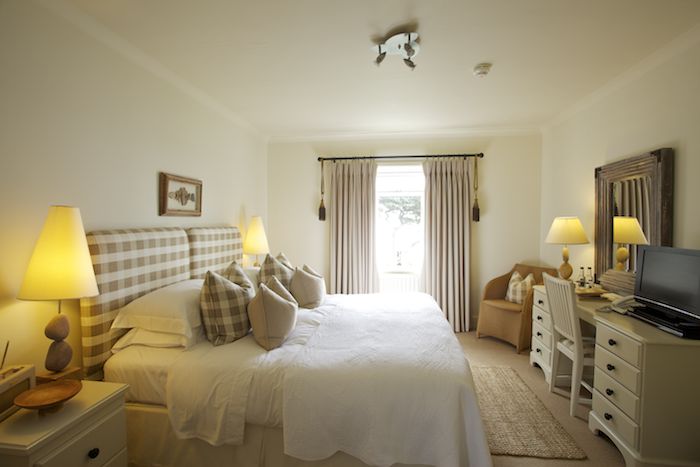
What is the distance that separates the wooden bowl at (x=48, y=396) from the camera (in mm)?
1257

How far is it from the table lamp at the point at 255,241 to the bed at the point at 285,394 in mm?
1509

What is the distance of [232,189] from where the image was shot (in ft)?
12.0

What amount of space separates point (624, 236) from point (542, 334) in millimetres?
1092

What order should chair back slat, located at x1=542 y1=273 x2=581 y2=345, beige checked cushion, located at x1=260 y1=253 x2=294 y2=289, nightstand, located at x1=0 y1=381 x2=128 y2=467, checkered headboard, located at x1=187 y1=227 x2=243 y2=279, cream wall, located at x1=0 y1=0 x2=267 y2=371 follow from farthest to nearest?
1. beige checked cushion, located at x1=260 y1=253 x2=294 y2=289
2. checkered headboard, located at x1=187 y1=227 x2=243 y2=279
3. chair back slat, located at x1=542 y1=273 x2=581 y2=345
4. cream wall, located at x1=0 y1=0 x2=267 y2=371
5. nightstand, located at x1=0 y1=381 x2=128 y2=467

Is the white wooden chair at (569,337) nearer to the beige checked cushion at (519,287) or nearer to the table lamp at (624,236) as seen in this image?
the table lamp at (624,236)

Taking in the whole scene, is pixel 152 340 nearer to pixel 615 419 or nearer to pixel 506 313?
pixel 615 419

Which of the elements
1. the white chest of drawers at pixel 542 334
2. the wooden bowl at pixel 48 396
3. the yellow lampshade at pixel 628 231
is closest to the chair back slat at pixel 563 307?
the white chest of drawers at pixel 542 334

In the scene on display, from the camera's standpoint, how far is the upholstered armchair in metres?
3.48

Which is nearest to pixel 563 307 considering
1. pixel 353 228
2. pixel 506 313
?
pixel 506 313

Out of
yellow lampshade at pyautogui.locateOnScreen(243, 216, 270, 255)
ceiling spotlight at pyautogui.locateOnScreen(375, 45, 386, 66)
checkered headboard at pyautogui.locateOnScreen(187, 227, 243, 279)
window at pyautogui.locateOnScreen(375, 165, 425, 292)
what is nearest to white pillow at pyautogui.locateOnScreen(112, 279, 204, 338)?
checkered headboard at pyautogui.locateOnScreen(187, 227, 243, 279)

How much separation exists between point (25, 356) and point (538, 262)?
15.9ft

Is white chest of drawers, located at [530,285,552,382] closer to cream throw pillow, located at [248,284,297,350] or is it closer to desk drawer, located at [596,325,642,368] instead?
desk drawer, located at [596,325,642,368]

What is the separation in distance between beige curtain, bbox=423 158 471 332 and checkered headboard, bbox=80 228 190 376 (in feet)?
10.1

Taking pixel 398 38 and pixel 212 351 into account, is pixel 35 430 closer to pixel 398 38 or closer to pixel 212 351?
pixel 212 351
